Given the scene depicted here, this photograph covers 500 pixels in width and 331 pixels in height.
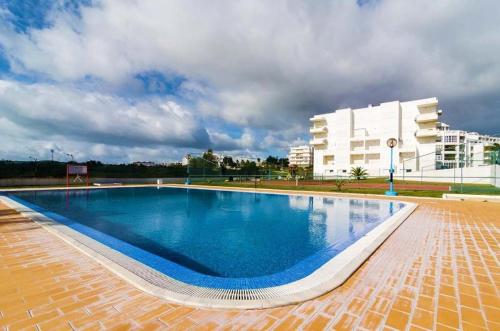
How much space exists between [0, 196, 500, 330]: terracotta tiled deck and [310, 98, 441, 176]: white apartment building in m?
34.6

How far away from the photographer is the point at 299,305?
2.45 meters

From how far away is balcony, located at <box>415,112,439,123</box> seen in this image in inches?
1337

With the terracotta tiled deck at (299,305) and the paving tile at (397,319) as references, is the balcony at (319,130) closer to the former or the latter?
the terracotta tiled deck at (299,305)

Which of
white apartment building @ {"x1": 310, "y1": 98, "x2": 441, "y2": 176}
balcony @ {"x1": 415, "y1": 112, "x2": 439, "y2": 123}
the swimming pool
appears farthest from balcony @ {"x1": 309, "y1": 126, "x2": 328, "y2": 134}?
the swimming pool

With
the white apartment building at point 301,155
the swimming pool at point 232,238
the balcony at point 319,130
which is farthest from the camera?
the white apartment building at point 301,155

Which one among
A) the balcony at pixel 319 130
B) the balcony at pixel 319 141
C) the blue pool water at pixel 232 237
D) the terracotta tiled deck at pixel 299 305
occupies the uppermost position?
the balcony at pixel 319 130

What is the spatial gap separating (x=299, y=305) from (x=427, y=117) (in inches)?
1646

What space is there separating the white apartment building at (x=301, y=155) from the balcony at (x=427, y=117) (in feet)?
237

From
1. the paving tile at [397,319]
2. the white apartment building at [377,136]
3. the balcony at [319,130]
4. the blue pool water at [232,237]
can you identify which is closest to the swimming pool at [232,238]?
the blue pool water at [232,237]

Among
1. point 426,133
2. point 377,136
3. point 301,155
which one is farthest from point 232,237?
point 301,155

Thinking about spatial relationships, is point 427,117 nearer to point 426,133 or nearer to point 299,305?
point 426,133

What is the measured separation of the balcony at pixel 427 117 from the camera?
111 ft

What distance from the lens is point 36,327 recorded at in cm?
204

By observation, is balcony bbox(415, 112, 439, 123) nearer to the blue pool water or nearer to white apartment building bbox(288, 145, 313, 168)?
the blue pool water
